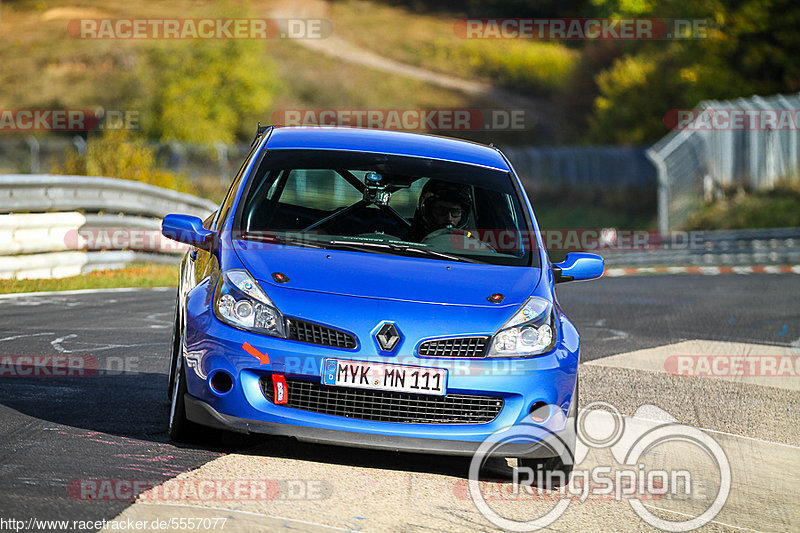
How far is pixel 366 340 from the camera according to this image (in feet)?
18.5

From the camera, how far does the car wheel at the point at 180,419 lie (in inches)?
236

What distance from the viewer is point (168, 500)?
505 centimetres

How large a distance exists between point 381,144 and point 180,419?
2.21 meters

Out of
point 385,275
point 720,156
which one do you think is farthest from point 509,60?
point 385,275

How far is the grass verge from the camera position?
13531mm

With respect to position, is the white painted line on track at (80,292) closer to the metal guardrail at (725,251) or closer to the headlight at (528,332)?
the headlight at (528,332)

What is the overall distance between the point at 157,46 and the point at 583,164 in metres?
24.9

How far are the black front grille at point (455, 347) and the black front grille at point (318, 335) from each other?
34cm

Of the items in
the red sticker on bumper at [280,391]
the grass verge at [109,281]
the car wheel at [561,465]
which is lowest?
the grass verge at [109,281]

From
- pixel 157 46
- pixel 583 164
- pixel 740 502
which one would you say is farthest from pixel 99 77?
pixel 740 502

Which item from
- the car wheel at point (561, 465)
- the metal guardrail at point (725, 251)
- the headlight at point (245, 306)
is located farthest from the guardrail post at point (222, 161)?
the car wheel at point (561, 465)

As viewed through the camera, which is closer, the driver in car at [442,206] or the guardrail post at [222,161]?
the driver in car at [442,206]

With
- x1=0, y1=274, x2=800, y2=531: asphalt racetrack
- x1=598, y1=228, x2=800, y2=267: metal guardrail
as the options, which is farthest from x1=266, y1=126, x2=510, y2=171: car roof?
x1=598, y1=228, x2=800, y2=267: metal guardrail

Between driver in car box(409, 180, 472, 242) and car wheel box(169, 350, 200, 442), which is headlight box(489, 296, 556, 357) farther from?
car wheel box(169, 350, 200, 442)
